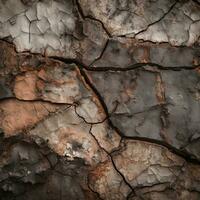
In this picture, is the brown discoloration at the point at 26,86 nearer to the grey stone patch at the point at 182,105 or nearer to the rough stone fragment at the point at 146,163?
the rough stone fragment at the point at 146,163

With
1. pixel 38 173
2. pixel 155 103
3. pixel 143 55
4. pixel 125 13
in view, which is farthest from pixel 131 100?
pixel 38 173

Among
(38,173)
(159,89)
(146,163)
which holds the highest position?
(159,89)

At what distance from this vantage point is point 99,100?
9.02 feet

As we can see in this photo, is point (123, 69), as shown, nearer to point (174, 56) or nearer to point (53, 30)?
point (174, 56)

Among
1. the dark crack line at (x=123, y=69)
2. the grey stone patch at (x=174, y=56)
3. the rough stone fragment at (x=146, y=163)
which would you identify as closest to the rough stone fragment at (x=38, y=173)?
the rough stone fragment at (x=146, y=163)

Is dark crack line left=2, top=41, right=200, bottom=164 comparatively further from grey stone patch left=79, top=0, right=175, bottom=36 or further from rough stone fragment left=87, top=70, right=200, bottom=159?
grey stone patch left=79, top=0, right=175, bottom=36

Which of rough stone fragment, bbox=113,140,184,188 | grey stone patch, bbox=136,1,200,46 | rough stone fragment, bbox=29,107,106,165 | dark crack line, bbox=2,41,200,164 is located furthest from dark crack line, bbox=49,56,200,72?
rough stone fragment, bbox=113,140,184,188

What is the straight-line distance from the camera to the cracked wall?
2.64 metres

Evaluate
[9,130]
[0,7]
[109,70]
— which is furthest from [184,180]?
[0,7]

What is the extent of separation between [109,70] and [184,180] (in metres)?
0.77

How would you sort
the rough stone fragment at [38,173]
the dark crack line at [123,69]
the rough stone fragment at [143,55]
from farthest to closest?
the rough stone fragment at [143,55], the dark crack line at [123,69], the rough stone fragment at [38,173]

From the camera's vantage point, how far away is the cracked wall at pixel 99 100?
264 cm

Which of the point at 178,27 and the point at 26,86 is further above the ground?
the point at 178,27

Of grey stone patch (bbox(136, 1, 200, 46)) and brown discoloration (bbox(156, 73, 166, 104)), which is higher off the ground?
grey stone patch (bbox(136, 1, 200, 46))
